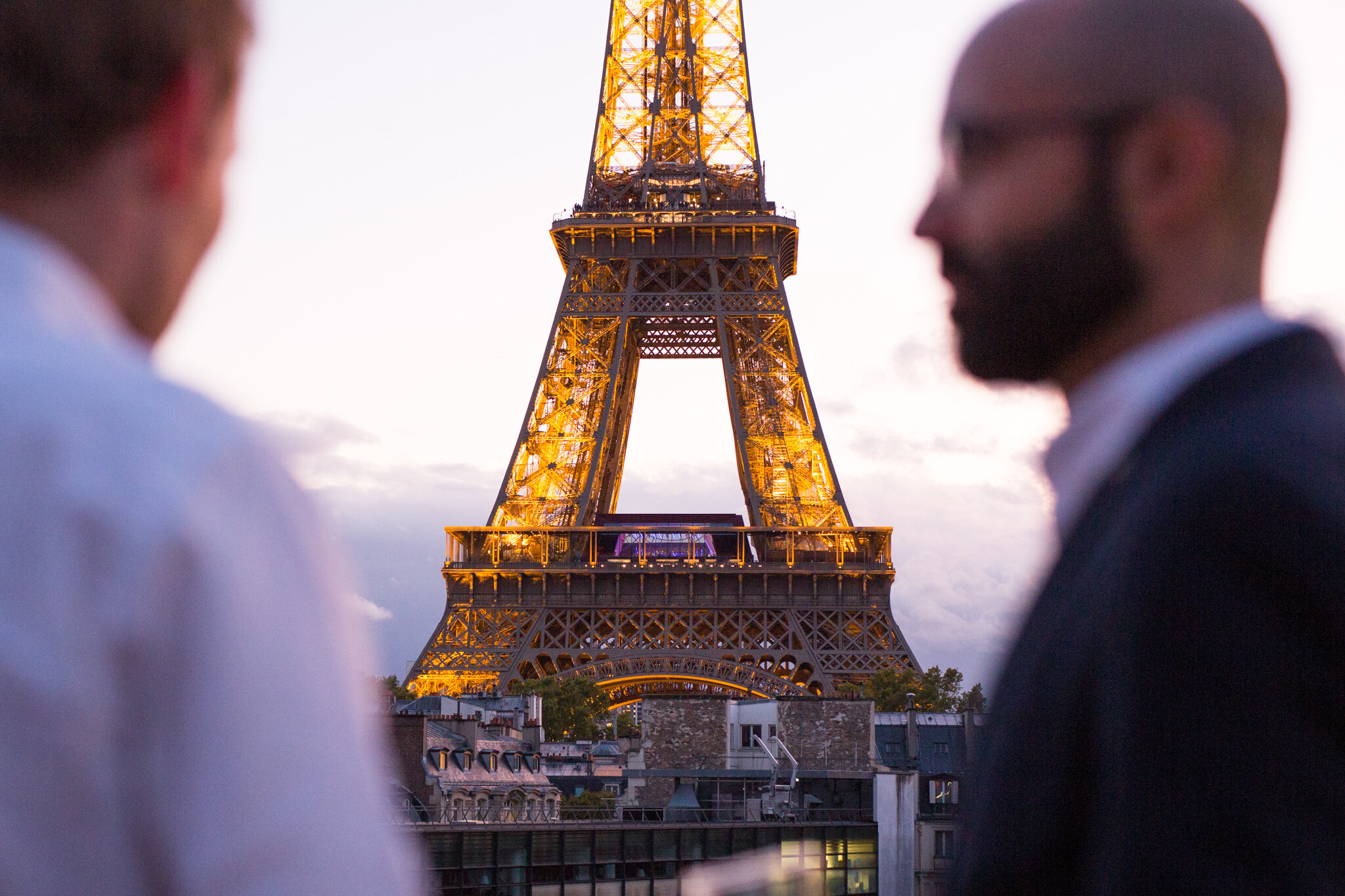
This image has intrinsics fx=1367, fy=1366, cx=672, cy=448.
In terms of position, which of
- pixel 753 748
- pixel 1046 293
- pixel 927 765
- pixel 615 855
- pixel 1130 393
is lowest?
pixel 615 855

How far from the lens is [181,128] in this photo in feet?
4.75

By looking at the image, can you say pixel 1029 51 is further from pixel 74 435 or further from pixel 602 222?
pixel 602 222

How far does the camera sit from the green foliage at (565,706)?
51844 mm

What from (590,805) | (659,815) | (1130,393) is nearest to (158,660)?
(1130,393)

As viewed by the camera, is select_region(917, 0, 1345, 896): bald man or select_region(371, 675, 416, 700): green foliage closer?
select_region(917, 0, 1345, 896): bald man

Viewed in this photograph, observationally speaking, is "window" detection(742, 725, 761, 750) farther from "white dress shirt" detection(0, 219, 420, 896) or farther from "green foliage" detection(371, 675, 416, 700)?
→ "white dress shirt" detection(0, 219, 420, 896)

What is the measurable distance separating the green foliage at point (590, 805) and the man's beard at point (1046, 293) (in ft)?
96.7

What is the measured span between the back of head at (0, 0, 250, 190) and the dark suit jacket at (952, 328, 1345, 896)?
113 centimetres

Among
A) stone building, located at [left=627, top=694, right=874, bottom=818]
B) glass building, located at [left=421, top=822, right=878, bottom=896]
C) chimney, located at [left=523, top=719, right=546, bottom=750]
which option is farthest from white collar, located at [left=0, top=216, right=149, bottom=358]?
chimney, located at [left=523, top=719, right=546, bottom=750]

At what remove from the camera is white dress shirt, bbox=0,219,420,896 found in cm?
112

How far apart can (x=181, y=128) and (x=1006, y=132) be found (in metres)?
1.13

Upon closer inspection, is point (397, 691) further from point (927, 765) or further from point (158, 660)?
point (158, 660)

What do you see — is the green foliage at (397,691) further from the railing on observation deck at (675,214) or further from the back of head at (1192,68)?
the back of head at (1192,68)

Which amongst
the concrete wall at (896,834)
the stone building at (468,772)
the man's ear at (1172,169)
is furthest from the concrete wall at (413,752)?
the man's ear at (1172,169)
